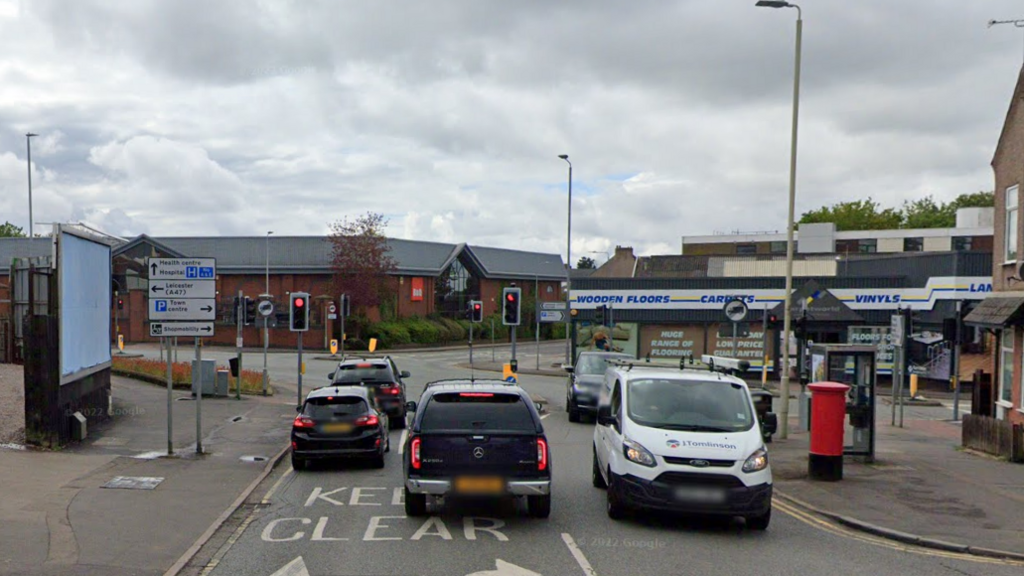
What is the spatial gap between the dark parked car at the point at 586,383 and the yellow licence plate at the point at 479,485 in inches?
543

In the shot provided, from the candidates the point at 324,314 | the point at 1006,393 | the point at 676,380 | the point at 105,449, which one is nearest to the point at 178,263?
the point at 105,449

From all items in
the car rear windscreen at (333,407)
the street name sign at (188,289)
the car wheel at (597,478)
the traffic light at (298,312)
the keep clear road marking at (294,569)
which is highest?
the street name sign at (188,289)

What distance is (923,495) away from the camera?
46.8 ft

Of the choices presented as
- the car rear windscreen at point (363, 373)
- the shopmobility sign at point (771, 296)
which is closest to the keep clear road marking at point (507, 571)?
the car rear windscreen at point (363, 373)

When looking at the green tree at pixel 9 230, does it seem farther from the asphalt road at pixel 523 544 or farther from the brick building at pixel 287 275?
the asphalt road at pixel 523 544

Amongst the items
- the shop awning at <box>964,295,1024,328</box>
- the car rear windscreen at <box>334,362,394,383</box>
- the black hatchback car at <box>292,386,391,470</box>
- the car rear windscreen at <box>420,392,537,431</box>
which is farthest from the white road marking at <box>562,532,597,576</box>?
the car rear windscreen at <box>334,362,394,383</box>

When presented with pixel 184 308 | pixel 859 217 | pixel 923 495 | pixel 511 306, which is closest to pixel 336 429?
pixel 184 308

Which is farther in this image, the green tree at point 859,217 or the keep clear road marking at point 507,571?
the green tree at point 859,217

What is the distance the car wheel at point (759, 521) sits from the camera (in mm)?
11501

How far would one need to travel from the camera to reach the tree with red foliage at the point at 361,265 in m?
69.4

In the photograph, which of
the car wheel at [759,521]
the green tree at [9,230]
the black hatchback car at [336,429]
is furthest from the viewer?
the green tree at [9,230]

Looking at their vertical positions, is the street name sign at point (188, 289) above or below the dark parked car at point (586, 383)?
above

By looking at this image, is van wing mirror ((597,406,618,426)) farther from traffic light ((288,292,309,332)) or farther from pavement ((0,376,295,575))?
traffic light ((288,292,309,332))

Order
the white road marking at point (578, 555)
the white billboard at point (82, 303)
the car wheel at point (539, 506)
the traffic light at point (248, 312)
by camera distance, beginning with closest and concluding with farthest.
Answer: the white road marking at point (578, 555), the car wheel at point (539, 506), the white billboard at point (82, 303), the traffic light at point (248, 312)
